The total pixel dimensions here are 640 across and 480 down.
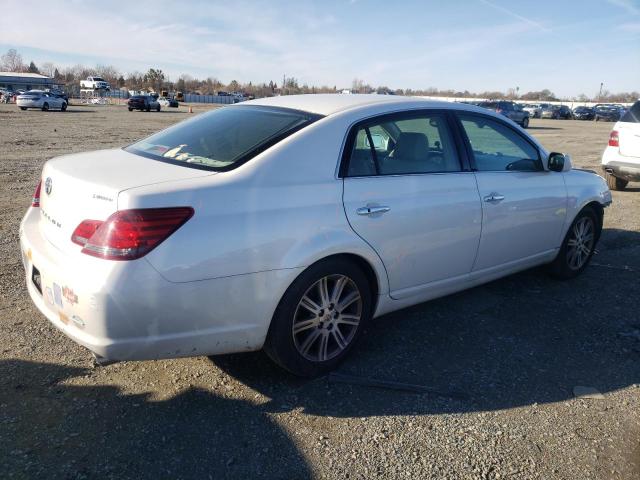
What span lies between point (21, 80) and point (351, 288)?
120 metres

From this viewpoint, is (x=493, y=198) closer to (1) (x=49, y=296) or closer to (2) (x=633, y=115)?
(1) (x=49, y=296)

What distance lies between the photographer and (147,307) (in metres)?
2.52

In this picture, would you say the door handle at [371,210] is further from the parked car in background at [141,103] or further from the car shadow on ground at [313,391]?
the parked car in background at [141,103]

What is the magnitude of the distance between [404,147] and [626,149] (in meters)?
7.49

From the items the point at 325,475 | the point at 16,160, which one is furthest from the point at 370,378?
the point at 16,160

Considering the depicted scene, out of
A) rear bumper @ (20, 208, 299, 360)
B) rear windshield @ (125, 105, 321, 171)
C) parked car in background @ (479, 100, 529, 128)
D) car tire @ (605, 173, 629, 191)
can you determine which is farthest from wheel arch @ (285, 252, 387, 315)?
parked car in background @ (479, 100, 529, 128)

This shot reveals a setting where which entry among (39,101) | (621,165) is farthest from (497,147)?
(39,101)

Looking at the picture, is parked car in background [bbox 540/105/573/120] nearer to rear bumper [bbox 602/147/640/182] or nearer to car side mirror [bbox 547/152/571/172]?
rear bumper [bbox 602/147/640/182]

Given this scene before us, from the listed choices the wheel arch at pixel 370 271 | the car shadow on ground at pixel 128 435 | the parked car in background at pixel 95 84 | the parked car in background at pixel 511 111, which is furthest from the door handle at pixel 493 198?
the parked car in background at pixel 95 84

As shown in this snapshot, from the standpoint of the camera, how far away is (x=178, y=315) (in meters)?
2.61

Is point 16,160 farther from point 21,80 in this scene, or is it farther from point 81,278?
point 21,80

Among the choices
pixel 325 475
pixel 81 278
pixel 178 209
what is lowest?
pixel 325 475

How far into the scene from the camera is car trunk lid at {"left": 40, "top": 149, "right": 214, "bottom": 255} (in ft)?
8.56

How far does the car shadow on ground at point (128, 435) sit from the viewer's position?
8.05ft
